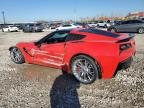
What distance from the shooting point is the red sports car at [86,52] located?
15.8 feet

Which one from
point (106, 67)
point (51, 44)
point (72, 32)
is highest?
point (72, 32)

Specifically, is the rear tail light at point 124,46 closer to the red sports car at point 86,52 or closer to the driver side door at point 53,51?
the red sports car at point 86,52

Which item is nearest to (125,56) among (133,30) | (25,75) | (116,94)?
(116,94)

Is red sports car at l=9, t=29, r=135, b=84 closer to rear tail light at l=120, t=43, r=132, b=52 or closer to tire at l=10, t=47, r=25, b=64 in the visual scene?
rear tail light at l=120, t=43, r=132, b=52

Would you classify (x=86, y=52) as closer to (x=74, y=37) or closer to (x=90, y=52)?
(x=90, y=52)

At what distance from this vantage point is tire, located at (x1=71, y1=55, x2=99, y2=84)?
499 cm

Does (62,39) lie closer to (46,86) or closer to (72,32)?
(72,32)

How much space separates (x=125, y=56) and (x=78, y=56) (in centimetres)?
119

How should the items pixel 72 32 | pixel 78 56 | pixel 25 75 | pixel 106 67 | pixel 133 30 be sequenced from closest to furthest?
pixel 106 67
pixel 78 56
pixel 72 32
pixel 25 75
pixel 133 30

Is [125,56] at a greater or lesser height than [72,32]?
lesser

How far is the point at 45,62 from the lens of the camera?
6242mm

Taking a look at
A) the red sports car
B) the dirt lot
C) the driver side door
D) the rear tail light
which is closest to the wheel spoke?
the red sports car

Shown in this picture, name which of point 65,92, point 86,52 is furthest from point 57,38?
point 65,92

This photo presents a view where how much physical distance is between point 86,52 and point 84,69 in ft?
1.61
